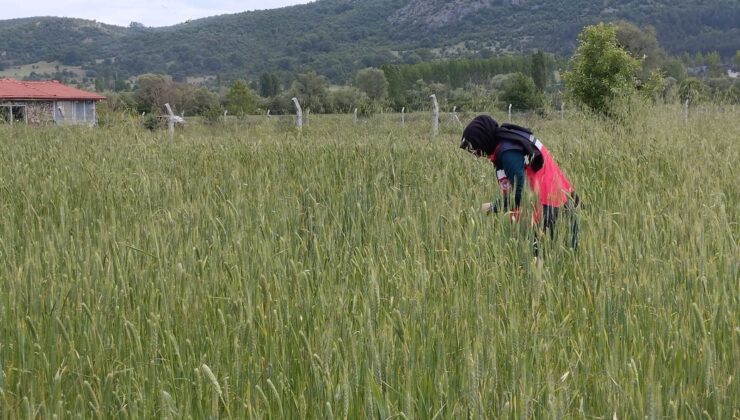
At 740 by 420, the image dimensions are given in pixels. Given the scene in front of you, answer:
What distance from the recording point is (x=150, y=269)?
278 cm

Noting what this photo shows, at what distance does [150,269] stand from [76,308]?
0.44m

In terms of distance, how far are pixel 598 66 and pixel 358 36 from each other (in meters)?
140

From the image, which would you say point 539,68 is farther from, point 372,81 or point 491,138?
point 491,138

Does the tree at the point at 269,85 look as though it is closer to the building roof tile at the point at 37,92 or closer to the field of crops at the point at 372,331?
the building roof tile at the point at 37,92

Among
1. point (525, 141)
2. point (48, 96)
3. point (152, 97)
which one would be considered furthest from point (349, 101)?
point (48, 96)

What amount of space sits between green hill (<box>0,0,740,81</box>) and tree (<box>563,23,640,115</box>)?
10244cm

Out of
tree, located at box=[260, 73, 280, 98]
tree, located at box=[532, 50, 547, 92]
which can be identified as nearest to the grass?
tree, located at box=[260, 73, 280, 98]

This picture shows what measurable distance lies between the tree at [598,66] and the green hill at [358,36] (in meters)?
102

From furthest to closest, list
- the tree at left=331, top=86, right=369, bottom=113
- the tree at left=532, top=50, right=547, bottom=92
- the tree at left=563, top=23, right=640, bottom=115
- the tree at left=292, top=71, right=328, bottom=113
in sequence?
the tree at left=532, top=50, right=547, bottom=92 → the tree at left=563, top=23, right=640, bottom=115 → the tree at left=292, top=71, right=328, bottom=113 → the tree at left=331, top=86, right=369, bottom=113

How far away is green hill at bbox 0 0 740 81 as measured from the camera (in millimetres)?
140250

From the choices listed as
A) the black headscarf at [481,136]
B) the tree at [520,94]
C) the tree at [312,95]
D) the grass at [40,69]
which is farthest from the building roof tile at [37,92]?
the grass at [40,69]

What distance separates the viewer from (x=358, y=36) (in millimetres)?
Answer: 157625

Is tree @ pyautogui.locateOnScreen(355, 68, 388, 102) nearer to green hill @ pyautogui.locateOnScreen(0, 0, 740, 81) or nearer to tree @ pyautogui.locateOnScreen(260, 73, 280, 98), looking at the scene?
tree @ pyautogui.locateOnScreen(260, 73, 280, 98)

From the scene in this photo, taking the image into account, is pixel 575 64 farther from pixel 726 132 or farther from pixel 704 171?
pixel 704 171
